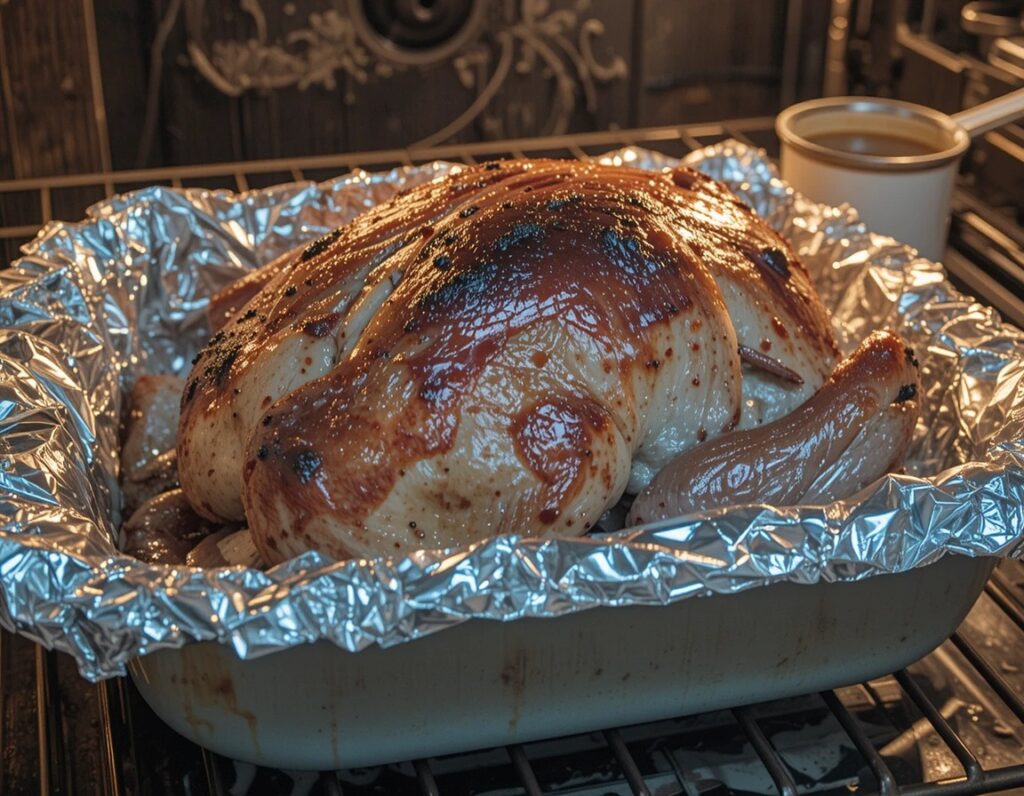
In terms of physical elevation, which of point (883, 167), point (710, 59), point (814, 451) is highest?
point (883, 167)

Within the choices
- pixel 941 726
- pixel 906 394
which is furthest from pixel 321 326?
pixel 941 726

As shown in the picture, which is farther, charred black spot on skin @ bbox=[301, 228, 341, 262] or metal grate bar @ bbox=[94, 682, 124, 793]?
charred black spot on skin @ bbox=[301, 228, 341, 262]

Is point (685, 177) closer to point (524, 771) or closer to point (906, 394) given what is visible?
point (906, 394)

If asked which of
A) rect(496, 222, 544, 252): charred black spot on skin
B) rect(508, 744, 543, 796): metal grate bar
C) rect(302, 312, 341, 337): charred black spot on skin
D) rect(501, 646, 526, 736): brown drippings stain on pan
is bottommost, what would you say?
rect(508, 744, 543, 796): metal grate bar

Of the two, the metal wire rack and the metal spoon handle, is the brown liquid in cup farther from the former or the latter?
the metal wire rack

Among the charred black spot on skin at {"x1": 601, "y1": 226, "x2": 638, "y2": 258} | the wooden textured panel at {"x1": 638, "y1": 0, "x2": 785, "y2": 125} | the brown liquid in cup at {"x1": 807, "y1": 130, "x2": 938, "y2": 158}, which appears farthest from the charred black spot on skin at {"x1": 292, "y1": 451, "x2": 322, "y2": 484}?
the wooden textured panel at {"x1": 638, "y1": 0, "x2": 785, "y2": 125}

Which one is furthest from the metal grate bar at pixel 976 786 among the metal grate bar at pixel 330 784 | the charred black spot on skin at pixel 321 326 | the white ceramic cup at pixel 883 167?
the white ceramic cup at pixel 883 167
